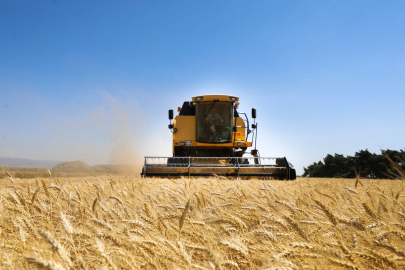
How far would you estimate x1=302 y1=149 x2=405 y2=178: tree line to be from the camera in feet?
73.5

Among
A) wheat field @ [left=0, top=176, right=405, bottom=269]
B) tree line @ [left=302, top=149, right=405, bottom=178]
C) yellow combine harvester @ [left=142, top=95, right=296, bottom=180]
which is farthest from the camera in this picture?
tree line @ [left=302, top=149, right=405, bottom=178]

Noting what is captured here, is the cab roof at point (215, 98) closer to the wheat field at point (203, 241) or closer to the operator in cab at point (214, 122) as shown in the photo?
the operator in cab at point (214, 122)

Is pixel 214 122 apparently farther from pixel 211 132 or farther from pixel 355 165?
pixel 355 165

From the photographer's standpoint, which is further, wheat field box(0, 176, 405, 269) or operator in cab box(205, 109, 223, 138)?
operator in cab box(205, 109, 223, 138)

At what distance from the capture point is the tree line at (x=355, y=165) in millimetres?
22397

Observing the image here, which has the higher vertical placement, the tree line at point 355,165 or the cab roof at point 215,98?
the cab roof at point 215,98

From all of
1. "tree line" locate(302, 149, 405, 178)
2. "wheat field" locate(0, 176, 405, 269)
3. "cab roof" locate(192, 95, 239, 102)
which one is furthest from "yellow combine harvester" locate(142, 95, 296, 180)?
"tree line" locate(302, 149, 405, 178)

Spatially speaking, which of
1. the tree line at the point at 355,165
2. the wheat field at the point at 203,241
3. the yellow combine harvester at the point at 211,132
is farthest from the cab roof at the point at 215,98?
the tree line at the point at 355,165

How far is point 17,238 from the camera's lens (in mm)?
1605

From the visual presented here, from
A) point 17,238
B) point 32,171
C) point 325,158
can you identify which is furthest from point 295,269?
point 325,158

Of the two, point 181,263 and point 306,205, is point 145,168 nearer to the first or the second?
point 306,205

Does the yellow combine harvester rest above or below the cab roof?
below

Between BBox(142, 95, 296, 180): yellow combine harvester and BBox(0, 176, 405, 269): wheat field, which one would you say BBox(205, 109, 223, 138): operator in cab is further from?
BBox(0, 176, 405, 269): wheat field

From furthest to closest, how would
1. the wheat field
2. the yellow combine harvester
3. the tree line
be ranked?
the tree line
the yellow combine harvester
the wheat field
